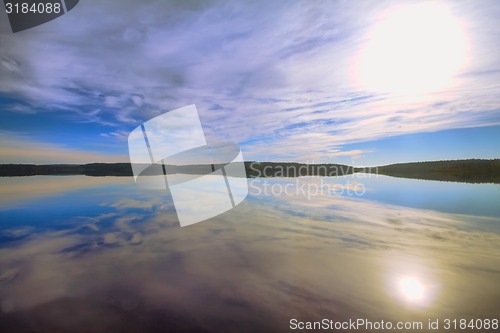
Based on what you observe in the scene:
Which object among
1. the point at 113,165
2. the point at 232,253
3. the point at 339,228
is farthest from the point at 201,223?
the point at 113,165

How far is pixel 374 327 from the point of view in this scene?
141 inches

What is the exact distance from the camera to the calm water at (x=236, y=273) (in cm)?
371

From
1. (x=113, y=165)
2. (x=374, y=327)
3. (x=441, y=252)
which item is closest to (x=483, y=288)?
(x=441, y=252)

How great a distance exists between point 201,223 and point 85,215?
5357mm

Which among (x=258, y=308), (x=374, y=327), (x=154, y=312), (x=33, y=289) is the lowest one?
(x=374, y=327)

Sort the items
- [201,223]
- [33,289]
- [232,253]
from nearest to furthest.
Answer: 1. [33,289]
2. [232,253]
3. [201,223]

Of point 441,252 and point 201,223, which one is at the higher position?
point 201,223

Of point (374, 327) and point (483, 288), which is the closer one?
point (374, 327)

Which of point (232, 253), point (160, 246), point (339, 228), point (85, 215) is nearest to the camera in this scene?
point (232, 253)

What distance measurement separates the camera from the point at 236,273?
16.9 feet

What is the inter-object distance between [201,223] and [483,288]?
26.8ft

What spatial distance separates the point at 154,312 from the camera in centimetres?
372

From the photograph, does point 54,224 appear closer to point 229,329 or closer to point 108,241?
point 108,241

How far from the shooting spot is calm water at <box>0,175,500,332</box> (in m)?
3.71
